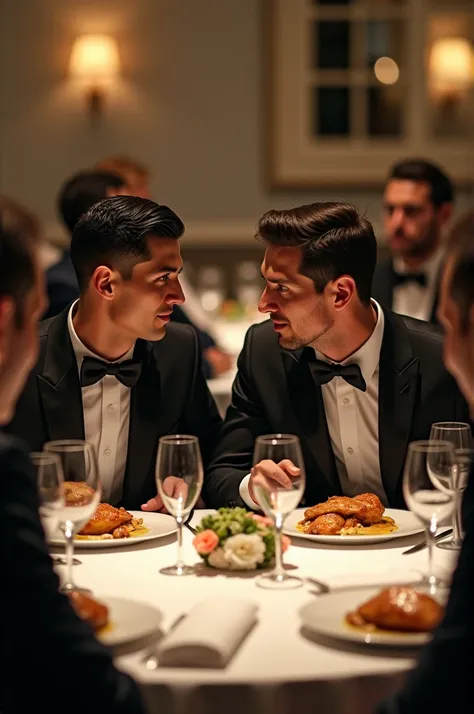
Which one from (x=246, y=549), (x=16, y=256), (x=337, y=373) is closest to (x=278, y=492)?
(x=246, y=549)

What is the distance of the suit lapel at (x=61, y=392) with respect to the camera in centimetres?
305

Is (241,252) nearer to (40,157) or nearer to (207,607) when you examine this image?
(40,157)

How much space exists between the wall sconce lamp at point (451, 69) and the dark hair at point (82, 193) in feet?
14.1

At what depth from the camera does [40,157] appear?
28.6 feet

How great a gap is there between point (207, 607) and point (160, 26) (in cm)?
726

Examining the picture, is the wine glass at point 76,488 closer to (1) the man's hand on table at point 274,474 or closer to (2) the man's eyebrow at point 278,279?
(1) the man's hand on table at point 274,474

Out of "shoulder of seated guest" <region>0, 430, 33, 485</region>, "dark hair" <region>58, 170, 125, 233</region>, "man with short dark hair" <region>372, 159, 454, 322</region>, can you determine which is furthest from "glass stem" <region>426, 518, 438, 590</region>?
"man with short dark hair" <region>372, 159, 454, 322</region>

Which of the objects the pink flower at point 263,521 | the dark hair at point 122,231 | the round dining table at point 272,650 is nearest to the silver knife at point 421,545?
the round dining table at point 272,650

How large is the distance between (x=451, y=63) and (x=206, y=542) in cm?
697

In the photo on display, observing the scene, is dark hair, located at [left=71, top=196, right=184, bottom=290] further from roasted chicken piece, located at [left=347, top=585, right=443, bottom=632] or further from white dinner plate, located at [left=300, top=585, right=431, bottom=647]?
roasted chicken piece, located at [left=347, top=585, right=443, bottom=632]

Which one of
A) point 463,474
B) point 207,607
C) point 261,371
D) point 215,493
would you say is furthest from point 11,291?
point 261,371

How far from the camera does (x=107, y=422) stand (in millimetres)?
3143

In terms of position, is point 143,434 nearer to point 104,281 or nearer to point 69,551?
point 104,281

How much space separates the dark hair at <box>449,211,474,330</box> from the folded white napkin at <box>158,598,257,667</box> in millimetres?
599
